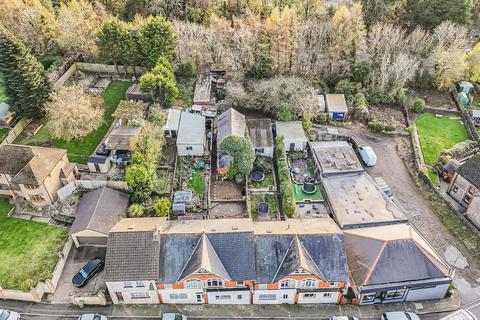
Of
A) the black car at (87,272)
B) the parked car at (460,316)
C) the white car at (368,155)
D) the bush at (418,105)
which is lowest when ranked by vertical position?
the black car at (87,272)

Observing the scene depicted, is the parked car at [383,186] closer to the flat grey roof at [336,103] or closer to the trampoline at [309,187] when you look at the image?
the trampoline at [309,187]

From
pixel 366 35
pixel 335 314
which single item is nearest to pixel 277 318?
pixel 335 314

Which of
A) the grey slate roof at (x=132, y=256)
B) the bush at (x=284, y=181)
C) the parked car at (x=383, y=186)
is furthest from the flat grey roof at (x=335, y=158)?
the grey slate roof at (x=132, y=256)

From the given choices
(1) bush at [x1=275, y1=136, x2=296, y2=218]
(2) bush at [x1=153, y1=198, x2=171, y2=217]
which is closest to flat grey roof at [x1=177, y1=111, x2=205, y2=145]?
(2) bush at [x1=153, y1=198, x2=171, y2=217]

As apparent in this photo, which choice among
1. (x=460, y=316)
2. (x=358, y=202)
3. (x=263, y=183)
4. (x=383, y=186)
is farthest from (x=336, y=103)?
(x=460, y=316)

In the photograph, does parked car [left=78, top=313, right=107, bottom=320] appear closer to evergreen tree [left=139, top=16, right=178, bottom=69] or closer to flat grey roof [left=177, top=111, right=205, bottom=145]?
flat grey roof [left=177, top=111, right=205, bottom=145]

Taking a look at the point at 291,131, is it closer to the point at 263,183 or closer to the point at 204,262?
the point at 263,183
